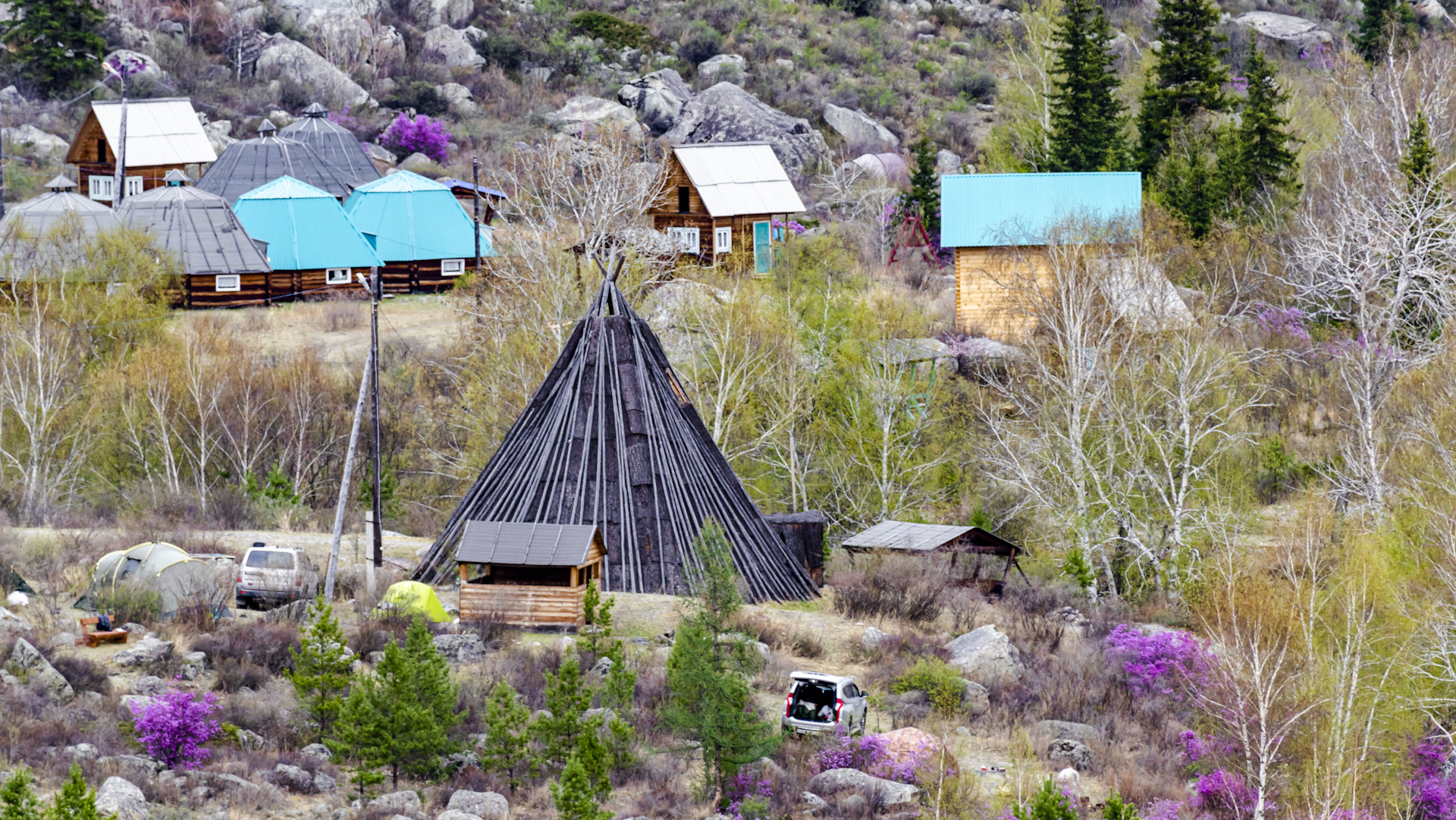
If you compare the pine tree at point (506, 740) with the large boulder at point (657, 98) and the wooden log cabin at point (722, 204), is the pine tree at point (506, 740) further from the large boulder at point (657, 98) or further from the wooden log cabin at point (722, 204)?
the large boulder at point (657, 98)

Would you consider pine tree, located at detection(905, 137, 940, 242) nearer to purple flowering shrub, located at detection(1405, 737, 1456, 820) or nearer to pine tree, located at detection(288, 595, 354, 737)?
purple flowering shrub, located at detection(1405, 737, 1456, 820)

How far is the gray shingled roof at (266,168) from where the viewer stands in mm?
54438

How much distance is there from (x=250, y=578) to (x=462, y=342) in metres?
16.1

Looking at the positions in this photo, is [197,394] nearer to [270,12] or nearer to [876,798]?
[876,798]

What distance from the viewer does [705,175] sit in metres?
52.1

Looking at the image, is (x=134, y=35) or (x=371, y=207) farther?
(x=134, y=35)

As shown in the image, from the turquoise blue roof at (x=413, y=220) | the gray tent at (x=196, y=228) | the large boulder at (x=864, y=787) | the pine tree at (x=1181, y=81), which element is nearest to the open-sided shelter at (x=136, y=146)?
the gray tent at (x=196, y=228)

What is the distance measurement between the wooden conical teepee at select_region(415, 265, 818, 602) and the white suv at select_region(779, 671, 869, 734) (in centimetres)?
605

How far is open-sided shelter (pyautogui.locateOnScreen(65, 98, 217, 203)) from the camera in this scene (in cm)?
5772

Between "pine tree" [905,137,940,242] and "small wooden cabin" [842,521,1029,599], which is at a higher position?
"pine tree" [905,137,940,242]

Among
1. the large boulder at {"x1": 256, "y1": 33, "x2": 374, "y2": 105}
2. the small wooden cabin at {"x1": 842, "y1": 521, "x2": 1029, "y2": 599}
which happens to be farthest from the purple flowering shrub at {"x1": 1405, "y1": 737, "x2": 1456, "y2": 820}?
Result: the large boulder at {"x1": 256, "y1": 33, "x2": 374, "y2": 105}

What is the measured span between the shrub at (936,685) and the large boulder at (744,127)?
43.9 metres

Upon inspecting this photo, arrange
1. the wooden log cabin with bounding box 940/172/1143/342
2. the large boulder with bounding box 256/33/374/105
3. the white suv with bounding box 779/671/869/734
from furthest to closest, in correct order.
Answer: the large boulder with bounding box 256/33/374/105, the wooden log cabin with bounding box 940/172/1143/342, the white suv with bounding box 779/671/869/734

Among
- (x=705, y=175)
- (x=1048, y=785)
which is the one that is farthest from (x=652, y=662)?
(x=705, y=175)
